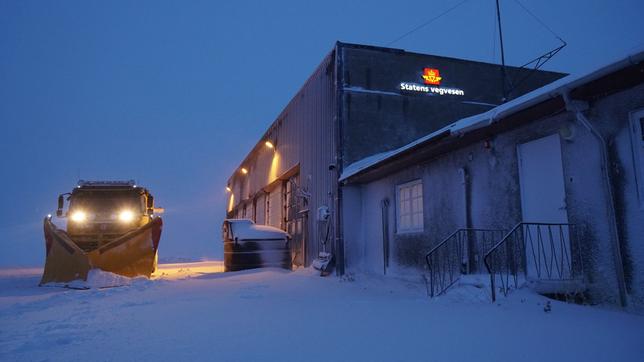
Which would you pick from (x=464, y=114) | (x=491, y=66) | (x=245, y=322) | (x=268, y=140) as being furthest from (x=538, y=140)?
(x=268, y=140)

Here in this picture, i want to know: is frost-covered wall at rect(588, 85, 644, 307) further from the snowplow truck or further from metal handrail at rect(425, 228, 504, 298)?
the snowplow truck

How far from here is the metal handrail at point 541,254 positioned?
6.29m

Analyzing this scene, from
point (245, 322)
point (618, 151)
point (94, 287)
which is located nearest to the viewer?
point (245, 322)

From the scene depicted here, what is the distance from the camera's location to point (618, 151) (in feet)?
19.1

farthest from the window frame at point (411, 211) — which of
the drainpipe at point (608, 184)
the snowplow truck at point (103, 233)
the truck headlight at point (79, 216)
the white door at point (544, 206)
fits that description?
the truck headlight at point (79, 216)

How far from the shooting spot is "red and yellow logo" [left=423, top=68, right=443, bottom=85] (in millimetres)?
14698

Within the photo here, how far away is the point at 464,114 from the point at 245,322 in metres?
11.9

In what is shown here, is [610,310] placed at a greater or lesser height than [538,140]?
lesser

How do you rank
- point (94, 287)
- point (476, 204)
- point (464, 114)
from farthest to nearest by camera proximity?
point (464, 114), point (94, 287), point (476, 204)

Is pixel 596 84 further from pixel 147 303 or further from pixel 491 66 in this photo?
pixel 491 66

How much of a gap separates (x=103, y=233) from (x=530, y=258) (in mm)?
11097

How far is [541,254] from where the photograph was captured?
22.9ft

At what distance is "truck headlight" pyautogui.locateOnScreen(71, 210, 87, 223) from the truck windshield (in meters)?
0.13

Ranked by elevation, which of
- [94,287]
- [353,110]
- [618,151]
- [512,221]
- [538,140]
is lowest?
[94,287]
